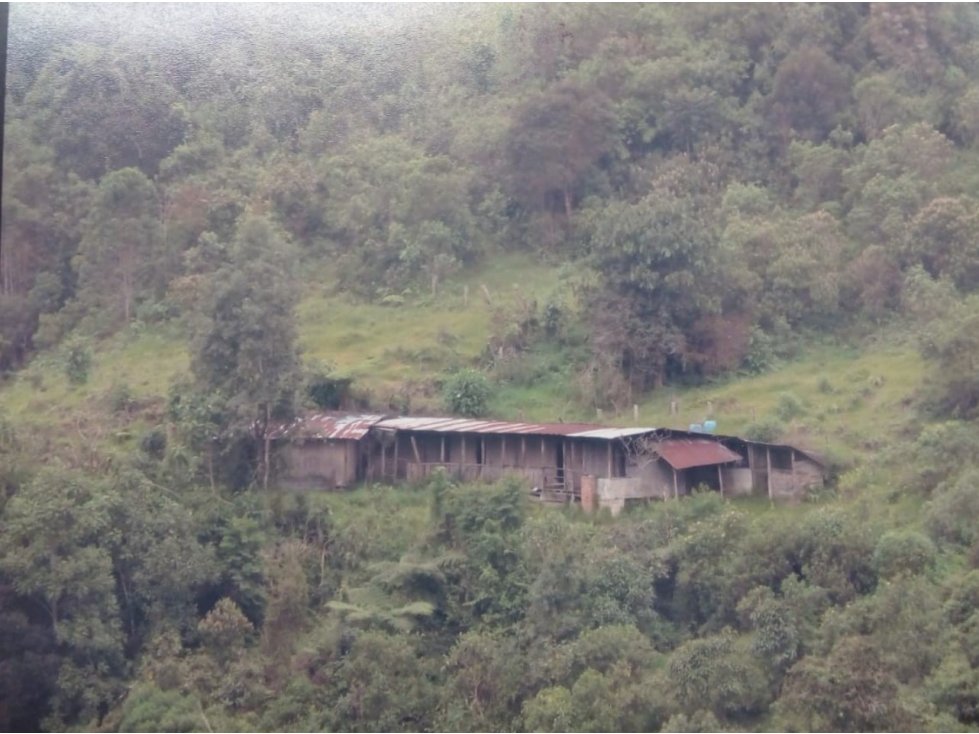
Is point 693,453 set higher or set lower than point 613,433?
lower

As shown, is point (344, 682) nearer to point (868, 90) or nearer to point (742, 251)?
point (742, 251)

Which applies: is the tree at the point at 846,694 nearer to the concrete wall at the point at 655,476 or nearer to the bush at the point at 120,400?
the concrete wall at the point at 655,476

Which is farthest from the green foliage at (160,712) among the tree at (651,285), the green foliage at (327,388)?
the tree at (651,285)

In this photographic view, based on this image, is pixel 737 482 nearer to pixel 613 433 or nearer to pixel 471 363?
pixel 613 433

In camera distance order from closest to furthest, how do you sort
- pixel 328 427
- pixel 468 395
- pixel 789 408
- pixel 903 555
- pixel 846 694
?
pixel 846 694, pixel 903 555, pixel 789 408, pixel 328 427, pixel 468 395

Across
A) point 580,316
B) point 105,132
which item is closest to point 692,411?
point 580,316

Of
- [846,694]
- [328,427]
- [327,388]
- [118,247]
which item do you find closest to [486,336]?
[327,388]
